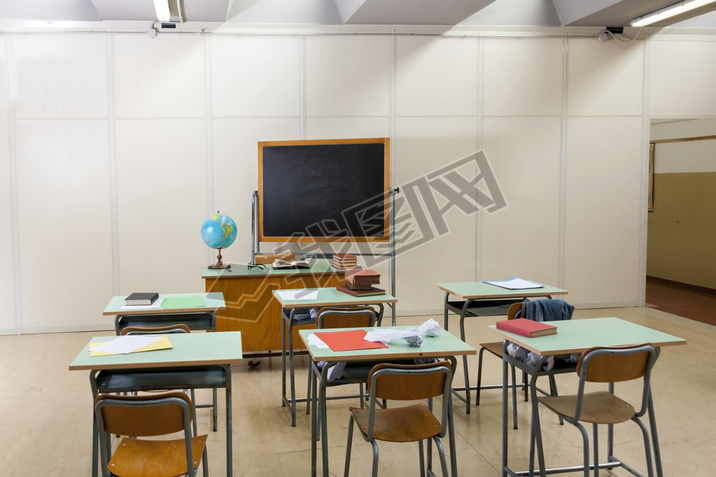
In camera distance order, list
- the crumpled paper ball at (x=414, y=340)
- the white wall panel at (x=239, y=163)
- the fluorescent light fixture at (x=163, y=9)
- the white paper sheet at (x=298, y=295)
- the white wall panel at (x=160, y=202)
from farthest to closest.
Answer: the white wall panel at (x=239, y=163), the white wall panel at (x=160, y=202), the fluorescent light fixture at (x=163, y=9), the white paper sheet at (x=298, y=295), the crumpled paper ball at (x=414, y=340)

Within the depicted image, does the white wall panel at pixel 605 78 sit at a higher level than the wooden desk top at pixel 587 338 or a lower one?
higher

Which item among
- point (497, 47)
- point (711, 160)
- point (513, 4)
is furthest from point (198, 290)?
point (711, 160)

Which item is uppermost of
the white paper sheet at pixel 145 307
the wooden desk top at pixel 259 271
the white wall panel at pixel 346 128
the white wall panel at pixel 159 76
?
the white wall panel at pixel 159 76

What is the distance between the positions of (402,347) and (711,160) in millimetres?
7333

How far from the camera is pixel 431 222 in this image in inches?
262

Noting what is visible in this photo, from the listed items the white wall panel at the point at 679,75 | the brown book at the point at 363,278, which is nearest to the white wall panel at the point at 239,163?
the brown book at the point at 363,278

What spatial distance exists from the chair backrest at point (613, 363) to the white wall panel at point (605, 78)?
4.94 m

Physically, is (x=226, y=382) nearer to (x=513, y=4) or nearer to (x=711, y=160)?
(x=513, y=4)

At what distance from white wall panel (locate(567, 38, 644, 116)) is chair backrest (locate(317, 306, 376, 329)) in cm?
473

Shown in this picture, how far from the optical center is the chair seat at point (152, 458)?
81.5 inches

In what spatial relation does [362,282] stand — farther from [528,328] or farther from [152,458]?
[152,458]

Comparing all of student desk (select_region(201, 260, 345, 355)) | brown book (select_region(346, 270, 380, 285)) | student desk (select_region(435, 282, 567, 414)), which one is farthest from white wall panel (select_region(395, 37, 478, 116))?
brown book (select_region(346, 270, 380, 285))

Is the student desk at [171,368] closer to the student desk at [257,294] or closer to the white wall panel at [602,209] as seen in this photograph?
the student desk at [257,294]

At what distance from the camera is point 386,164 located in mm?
5910
